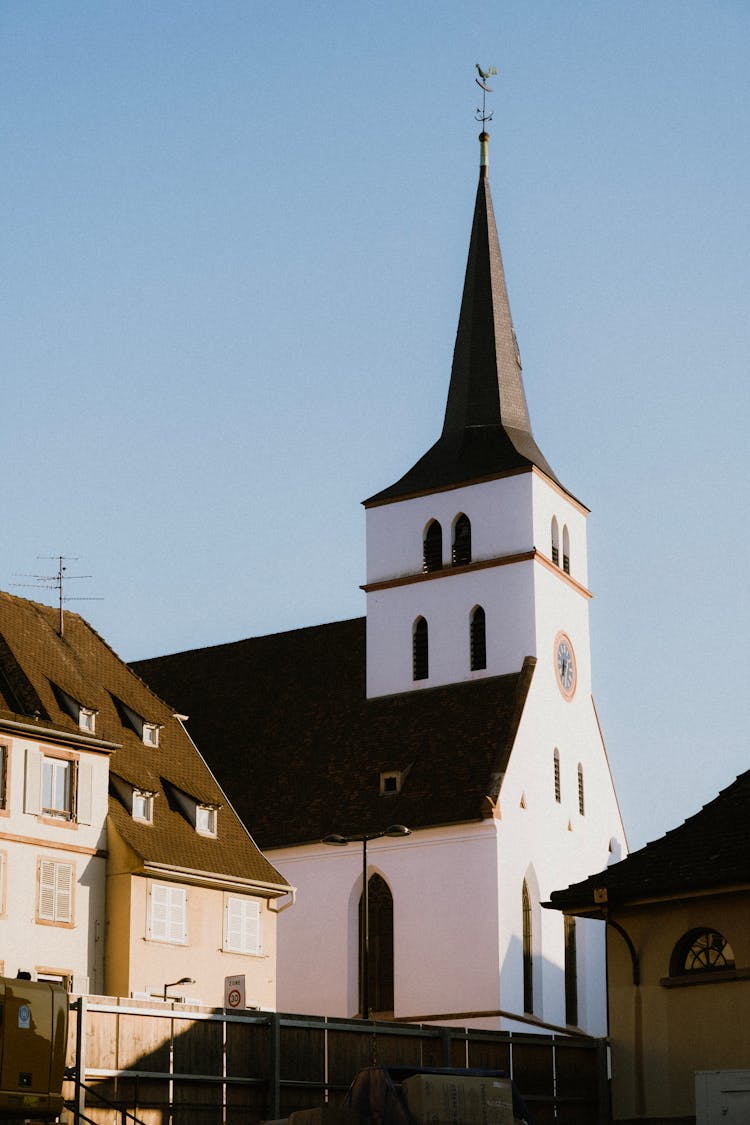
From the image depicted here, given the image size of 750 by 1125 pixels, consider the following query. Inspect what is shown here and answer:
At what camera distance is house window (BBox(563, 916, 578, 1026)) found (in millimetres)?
55000

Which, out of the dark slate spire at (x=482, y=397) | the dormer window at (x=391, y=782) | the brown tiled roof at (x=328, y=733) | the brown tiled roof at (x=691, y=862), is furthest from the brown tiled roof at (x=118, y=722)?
the brown tiled roof at (x=691, y=862)

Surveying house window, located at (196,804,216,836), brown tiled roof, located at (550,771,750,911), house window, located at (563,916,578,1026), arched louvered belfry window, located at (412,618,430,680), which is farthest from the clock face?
brown tiled roof, located at (550,771,750,911)

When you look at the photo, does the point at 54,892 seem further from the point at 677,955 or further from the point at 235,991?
the point at 677,955

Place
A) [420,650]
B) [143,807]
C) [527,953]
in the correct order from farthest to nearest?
[420,650] < [527,953] < [143,807]

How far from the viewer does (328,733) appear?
197 ft

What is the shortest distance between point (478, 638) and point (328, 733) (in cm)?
578

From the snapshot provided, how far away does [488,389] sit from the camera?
207 ft

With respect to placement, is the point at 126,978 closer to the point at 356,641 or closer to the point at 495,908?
the point at 495,908

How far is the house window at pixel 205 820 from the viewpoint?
161 ft

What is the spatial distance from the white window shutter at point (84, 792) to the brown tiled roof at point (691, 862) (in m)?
16.6

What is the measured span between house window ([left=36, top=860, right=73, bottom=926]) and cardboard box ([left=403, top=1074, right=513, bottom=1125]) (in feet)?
63.5

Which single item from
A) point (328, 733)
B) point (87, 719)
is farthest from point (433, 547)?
point (87, 719)

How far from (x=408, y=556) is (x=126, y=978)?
20.7 m

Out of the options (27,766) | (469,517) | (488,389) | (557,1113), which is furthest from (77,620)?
(557,1113)
